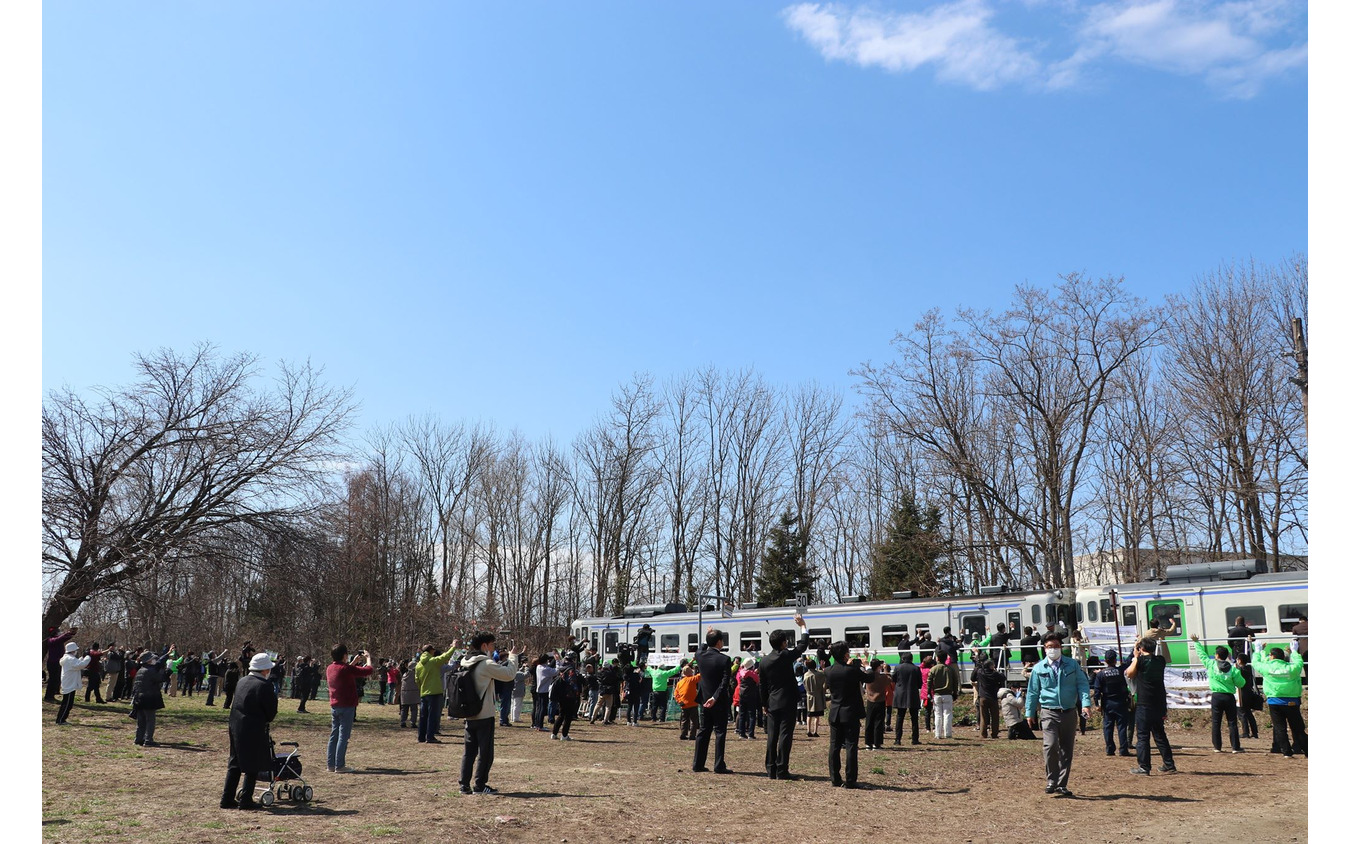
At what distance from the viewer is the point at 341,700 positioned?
13.3m

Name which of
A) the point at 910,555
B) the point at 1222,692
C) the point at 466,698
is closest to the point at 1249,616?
the point at 1222,692

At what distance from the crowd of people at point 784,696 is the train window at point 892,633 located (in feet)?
7.03

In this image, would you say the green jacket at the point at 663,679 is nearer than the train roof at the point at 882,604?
Yes

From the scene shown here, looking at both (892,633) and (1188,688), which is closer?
(1188,688)

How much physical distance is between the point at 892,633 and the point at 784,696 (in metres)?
18.0

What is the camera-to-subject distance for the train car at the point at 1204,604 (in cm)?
2377

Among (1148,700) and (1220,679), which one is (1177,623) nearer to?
(1220,679)

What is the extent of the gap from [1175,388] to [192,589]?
118 ft

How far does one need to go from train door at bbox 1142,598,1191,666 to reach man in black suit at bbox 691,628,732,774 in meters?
16.3

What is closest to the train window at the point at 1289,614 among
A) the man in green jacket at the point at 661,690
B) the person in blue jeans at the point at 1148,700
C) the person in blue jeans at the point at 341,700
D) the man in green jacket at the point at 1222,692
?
the man in green jacket at the point at 1222,692

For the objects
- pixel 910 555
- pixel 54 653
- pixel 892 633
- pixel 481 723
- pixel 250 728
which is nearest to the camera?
pixel 250 728

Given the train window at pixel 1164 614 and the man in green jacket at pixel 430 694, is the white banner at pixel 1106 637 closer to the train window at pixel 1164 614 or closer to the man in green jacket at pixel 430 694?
the train window at pixel 1164 614

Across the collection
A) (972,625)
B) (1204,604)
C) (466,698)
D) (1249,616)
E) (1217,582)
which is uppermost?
(1217,582)
